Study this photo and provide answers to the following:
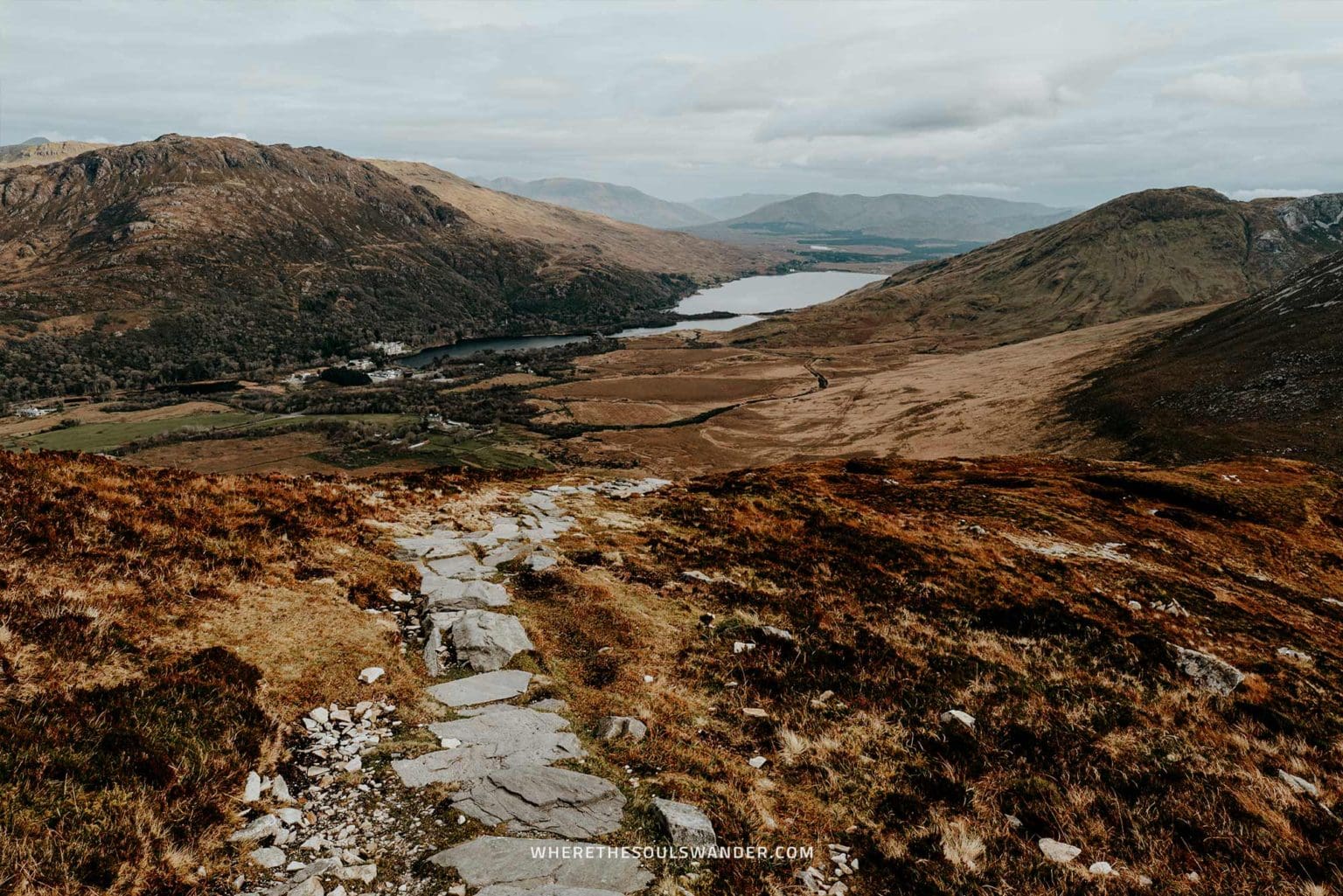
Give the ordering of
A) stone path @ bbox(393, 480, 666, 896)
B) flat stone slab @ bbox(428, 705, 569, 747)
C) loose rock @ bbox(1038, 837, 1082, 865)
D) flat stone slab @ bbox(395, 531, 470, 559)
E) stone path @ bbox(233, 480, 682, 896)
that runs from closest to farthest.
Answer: stone path @ bbox(233, 480, 682, 896), stone path @ bbox(393, 480, 666, 896), loose rock @ bbox(1038, 837, 1082, 865), flat stone slab @ bbox(428, 705, 569, 747), flat stone slab @ bbox(395, 531, 470, 559)

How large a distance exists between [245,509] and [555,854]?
16.5 metres

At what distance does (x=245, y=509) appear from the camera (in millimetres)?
18922

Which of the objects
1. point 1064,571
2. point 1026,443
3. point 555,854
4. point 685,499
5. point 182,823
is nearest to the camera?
point 182,823

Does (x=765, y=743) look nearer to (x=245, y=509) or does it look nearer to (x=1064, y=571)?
(x=245, y=509)

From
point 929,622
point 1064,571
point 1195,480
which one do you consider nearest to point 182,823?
point 929,622

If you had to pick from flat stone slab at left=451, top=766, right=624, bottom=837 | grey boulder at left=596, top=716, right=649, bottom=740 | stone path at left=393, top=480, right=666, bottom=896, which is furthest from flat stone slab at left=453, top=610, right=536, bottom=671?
flat stone slab at left=451, top=766, right=624, bottom=837

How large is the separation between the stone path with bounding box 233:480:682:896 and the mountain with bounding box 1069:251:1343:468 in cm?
12326

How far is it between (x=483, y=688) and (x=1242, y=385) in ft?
534

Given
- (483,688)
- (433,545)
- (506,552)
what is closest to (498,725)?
(483,688)

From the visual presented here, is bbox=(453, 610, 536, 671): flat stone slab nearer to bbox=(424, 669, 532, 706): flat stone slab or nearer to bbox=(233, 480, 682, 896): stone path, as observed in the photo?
bbox=(233, 480, 682, 896): stone path

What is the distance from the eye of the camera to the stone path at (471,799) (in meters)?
7.55

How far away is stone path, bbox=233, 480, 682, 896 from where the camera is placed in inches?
297

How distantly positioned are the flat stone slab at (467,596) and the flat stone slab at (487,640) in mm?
1009

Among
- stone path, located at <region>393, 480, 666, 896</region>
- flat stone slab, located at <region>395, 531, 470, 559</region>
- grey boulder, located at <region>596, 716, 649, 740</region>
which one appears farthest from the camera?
flat stone slab, located at <region>395, 531, 470, 559</region>
